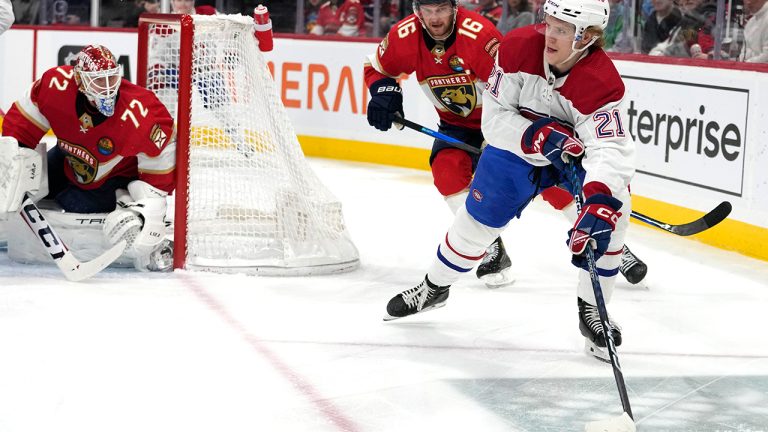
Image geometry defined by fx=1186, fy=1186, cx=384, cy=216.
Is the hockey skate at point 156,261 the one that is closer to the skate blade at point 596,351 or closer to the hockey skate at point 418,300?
the hockey skate at point 418,300

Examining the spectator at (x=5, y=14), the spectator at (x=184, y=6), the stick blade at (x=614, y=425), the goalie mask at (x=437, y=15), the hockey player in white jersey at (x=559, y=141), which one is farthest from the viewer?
the spectator at (x=184, y=6)

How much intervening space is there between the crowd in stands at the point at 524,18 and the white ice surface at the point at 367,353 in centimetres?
105

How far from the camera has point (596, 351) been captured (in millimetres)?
3057

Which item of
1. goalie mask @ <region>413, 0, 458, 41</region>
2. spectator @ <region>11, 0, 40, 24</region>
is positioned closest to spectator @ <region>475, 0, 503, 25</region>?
goalie mask @ <region>413, 0, 458, 41</region>

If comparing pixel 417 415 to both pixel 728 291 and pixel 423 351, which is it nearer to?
pixel 423 351

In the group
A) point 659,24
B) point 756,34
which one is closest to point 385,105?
point 756,34

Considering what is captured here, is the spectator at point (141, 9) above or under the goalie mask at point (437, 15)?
under

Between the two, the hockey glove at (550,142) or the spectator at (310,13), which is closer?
the hockey glove at (550,142)

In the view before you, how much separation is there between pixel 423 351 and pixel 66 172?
159 centimetres

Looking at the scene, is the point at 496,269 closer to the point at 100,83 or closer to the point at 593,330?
the point at 593,330

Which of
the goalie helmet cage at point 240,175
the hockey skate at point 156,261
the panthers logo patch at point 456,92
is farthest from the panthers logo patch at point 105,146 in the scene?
the panthers logo patch at point 456,92

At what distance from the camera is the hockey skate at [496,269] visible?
13.0ft

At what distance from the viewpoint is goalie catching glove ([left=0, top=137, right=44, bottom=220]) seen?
3.77 m

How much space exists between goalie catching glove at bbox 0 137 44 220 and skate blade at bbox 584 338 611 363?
1880 mm
